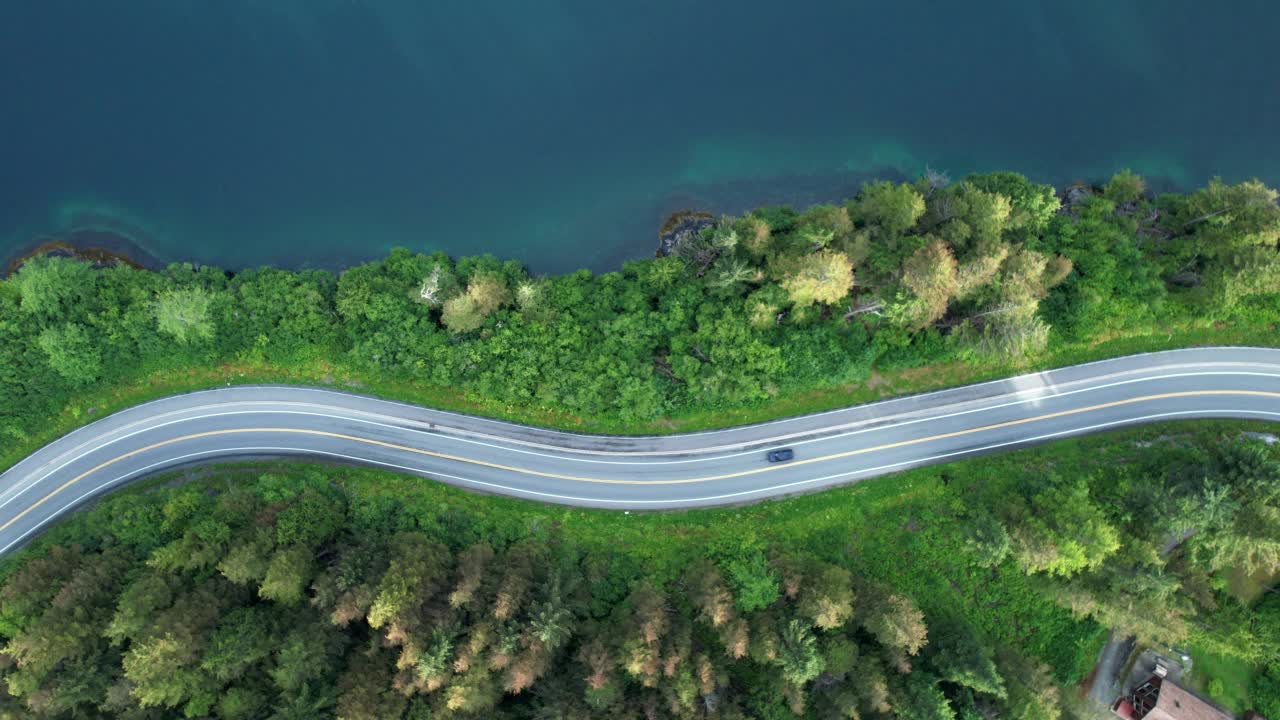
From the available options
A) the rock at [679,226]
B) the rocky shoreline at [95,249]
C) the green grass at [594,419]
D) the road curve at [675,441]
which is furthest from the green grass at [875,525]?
the rock at [679,226]

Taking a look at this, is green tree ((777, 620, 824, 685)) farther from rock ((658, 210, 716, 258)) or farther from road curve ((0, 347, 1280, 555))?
rock ((658, 210, 716, 258))

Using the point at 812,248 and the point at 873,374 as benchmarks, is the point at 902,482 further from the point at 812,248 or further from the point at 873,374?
the point at 812,248

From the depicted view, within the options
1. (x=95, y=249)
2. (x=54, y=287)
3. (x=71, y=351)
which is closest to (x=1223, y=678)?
(x=71, y=351)

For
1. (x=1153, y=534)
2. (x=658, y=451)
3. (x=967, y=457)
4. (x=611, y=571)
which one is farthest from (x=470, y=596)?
(x=1153, y=534)

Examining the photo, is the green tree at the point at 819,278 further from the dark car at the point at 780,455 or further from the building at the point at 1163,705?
the building at the point at 1163,705

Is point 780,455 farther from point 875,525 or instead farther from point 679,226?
point 679,226

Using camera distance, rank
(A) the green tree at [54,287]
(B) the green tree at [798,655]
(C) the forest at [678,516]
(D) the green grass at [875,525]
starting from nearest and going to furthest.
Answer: (B) the green tree at [798,655] → (C) the forest at [678,516] → (D) the green grass at [875,525] → (A) the green tree at [54,287]

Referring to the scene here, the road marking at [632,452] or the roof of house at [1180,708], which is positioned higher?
the road marking at [632,452]

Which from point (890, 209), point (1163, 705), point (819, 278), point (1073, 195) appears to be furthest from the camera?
point (1073, 195)
